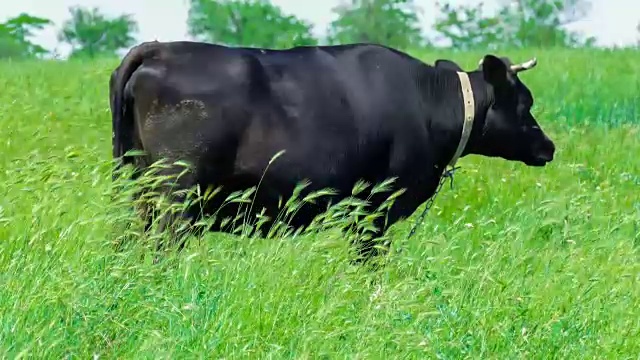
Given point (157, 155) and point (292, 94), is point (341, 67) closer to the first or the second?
point (292, 94)

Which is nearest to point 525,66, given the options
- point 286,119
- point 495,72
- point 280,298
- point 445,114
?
point 495,72

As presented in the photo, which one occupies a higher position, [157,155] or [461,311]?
[157,155]

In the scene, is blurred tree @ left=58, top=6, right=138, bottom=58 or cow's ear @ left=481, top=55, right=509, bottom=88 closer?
cow's ear @ left=481, top=55, right=509, bottom=88

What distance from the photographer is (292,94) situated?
20.6ft

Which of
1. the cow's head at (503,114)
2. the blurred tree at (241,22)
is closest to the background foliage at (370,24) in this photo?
the blurred tree at (241,22)

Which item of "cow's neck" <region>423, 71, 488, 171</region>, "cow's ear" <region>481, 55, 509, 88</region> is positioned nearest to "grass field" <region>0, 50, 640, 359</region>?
"cow's neck" <region>423, 71, 488, 171</region>

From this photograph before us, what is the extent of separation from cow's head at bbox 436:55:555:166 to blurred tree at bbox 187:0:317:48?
3804 centimetres

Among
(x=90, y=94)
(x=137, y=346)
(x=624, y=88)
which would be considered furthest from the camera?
(x=624, y=88)

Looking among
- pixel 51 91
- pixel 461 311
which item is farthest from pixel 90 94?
pixel 461 311

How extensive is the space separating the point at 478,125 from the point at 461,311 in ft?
8.83

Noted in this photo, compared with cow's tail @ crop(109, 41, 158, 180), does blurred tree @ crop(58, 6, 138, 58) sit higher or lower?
lower

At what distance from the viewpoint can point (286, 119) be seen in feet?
20.4

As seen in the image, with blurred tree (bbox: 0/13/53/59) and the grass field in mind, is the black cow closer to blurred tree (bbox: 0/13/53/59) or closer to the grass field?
the grass field

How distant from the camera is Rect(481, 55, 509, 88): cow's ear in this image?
7210mm
